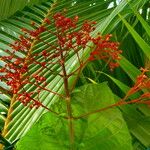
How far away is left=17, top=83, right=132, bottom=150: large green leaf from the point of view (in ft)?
1.60

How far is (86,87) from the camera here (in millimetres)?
531

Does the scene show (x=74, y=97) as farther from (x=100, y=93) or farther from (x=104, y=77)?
(x=104, y=77)

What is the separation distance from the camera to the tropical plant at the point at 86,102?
19.5 inches

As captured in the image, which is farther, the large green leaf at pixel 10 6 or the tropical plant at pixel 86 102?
the large green leaf at pixel 10 6

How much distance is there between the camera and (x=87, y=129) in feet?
1.66

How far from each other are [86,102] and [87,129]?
0.03 metres

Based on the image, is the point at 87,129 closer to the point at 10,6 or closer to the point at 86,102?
the point at 86,102

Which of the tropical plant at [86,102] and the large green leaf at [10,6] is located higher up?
the large green leaf at [10,6]

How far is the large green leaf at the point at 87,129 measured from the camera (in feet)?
1.60

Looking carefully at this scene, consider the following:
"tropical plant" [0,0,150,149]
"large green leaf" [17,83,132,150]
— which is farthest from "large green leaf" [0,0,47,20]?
"large green leaf" [17,83,132,150]

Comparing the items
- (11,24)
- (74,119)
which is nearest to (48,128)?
(74,119)

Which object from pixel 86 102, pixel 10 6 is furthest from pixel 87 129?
pixel 10 6

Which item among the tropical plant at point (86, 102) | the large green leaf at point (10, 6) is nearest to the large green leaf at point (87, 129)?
the tropical plant at point (86, 102)

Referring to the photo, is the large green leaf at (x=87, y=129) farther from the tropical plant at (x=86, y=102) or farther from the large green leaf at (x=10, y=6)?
the large green leaf at (x=10, y=6)
